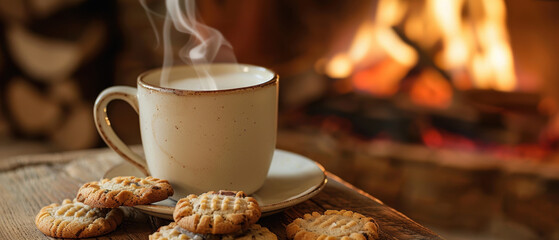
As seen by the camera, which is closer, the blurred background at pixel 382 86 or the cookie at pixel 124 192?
the cookie at pixel 124 192

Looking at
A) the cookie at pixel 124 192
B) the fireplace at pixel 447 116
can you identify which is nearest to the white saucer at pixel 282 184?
the cookie at pixel 124 192

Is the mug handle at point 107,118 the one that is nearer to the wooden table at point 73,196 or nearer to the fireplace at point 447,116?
the wooden table at point 73,196

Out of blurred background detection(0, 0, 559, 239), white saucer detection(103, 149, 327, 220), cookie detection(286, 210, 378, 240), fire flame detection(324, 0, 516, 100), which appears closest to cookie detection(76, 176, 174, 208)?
white saucer detection(103, 149, 327, 220)

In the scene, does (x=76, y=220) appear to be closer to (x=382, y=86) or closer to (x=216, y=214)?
(x=216, y=214)

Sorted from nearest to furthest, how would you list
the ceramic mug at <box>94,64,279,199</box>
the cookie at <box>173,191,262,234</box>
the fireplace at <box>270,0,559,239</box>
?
the cookie at <box>173,191,262,234</box> < the ceramic mug at <box>94,64,279,199</box> < the fireplace at <box>270,0,559,239</box>

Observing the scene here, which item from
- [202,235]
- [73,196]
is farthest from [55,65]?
[202,235]

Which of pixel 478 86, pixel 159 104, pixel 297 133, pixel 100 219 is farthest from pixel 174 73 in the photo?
pixel 478 86

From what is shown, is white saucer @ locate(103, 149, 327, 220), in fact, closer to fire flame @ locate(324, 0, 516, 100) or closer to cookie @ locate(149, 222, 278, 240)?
cookie @ locate(149, 222, 278, 240)
